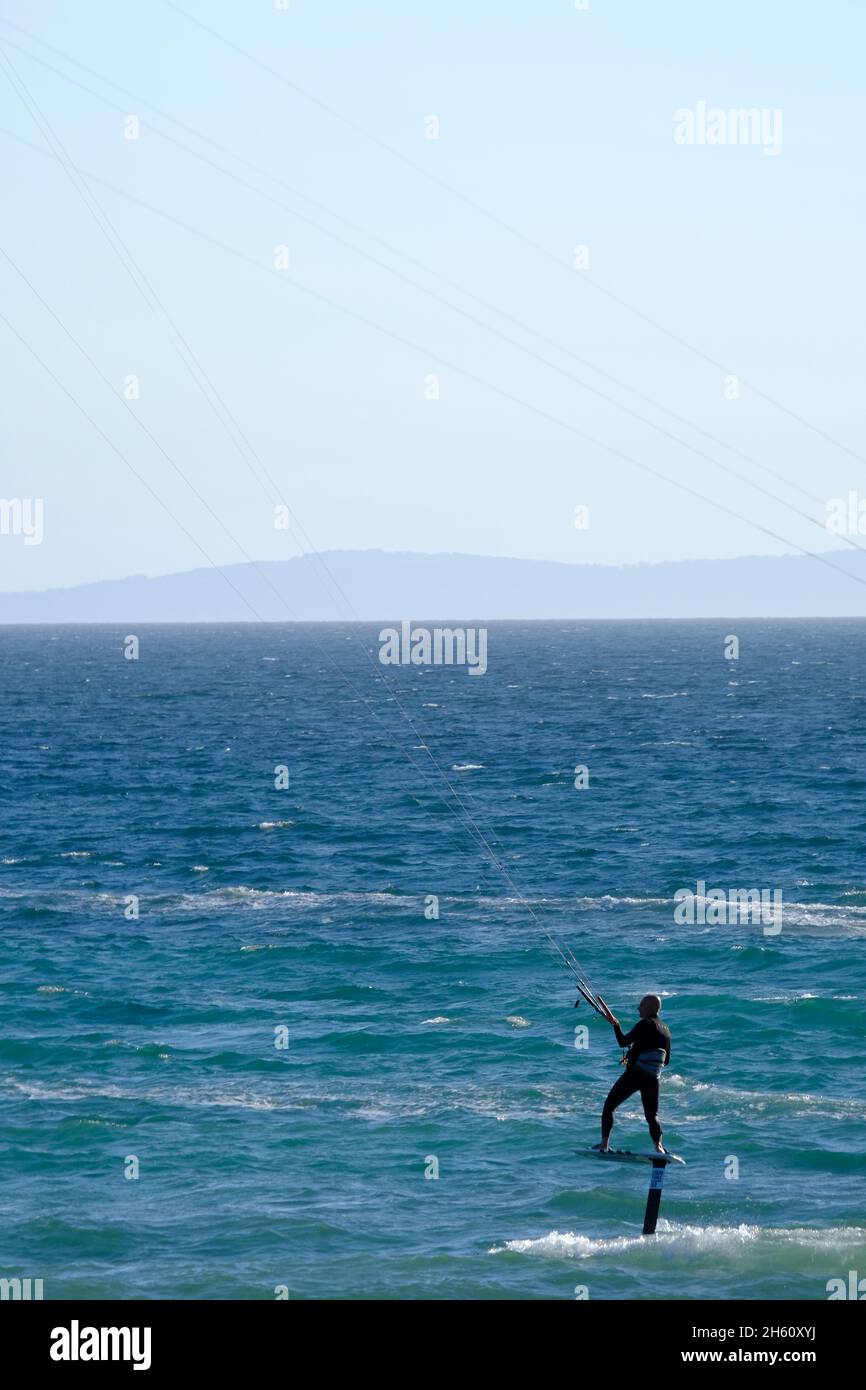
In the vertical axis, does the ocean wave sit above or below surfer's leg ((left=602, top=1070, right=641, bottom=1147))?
below

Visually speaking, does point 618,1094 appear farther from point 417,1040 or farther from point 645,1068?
point 417,1040

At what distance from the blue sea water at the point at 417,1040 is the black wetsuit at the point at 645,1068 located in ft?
13.0

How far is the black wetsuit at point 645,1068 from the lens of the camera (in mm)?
26078

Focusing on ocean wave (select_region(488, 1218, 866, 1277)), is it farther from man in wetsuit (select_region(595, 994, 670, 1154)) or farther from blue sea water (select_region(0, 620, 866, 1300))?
man in wetsuit (select_region(595, 994, 670, 1154))

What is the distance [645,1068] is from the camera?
86.1 ft

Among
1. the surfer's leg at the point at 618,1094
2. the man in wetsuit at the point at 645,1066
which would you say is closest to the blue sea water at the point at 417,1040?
the surfer's leg at the point at 618,1094

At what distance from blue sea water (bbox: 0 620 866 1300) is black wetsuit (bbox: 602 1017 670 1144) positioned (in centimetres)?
396

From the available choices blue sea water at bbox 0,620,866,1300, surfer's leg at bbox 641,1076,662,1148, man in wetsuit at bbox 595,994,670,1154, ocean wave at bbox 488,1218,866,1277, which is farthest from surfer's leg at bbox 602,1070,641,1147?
ocean wave at bbox 488,1218,866,1277

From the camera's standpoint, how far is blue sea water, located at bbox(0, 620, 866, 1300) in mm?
30250

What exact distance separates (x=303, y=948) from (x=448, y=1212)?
2022 cm

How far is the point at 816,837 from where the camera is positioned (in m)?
71.4
